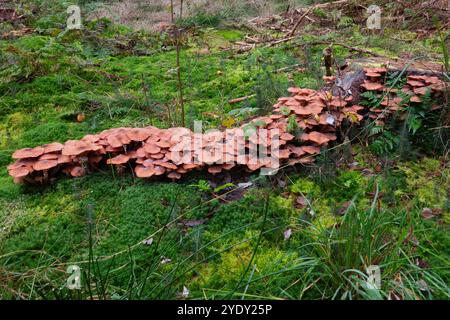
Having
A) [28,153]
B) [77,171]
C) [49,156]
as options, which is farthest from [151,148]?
[28,153]

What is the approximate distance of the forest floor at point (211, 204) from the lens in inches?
84.9

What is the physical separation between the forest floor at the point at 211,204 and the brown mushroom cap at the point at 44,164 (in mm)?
237

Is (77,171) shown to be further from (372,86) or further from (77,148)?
(372,86)

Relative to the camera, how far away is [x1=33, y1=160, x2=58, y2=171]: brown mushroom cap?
10.1 ft

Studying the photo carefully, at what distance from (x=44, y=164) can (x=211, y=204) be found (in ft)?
4.53

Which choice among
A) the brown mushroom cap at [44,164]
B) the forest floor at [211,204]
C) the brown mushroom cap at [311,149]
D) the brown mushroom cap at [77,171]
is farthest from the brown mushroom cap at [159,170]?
the brown mushroom cap at [311,149]

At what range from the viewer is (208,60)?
600cm

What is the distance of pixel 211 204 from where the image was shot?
3049 millimetres

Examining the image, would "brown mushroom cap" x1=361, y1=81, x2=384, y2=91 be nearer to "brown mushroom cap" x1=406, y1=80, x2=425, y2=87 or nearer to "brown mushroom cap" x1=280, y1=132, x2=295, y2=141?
"brown mushroom cap" x1=406, y1=80, x2=425, y2=87

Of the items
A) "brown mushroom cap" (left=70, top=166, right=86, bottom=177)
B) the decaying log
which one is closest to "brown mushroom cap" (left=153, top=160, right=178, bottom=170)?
the decaying log

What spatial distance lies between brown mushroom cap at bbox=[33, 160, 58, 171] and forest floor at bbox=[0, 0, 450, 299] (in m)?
0.24

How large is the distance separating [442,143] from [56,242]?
318cm
